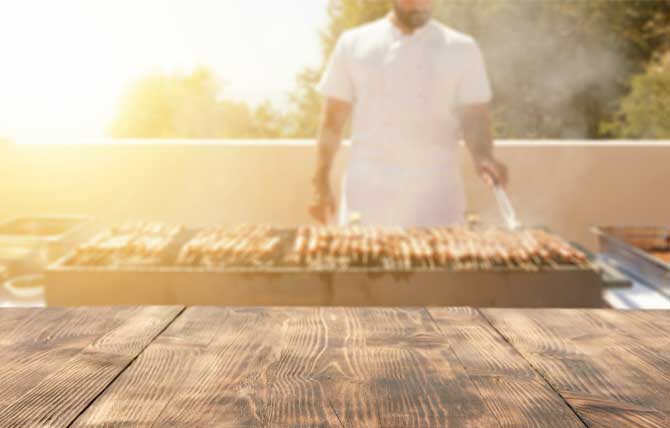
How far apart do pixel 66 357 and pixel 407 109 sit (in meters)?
2.97

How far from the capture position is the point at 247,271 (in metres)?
2.47

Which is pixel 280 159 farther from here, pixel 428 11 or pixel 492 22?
pixel 492 22

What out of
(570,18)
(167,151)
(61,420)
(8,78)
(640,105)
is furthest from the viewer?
(8,78)

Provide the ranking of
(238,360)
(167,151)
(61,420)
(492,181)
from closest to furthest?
(61,420) → (238,360) → (492,181) → (167,151)

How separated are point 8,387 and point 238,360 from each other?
0.95 feet

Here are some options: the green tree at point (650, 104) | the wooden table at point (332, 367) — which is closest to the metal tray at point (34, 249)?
the wooden table at point (332, 367)

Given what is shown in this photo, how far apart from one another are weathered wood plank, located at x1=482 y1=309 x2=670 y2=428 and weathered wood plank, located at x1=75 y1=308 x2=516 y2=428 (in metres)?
0.12

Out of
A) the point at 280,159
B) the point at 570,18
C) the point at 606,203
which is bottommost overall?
the point at 606,203

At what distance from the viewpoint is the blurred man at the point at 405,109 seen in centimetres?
381

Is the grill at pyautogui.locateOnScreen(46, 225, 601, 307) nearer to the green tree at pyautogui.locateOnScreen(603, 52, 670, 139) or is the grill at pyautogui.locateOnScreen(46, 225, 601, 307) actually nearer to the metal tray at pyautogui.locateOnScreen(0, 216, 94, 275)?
the metal tray at pyautogui.locateOnScreen(0, 216, 94, 275)

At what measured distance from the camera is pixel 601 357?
1039 millimetres

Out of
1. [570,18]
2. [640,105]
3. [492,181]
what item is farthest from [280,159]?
[570,18]

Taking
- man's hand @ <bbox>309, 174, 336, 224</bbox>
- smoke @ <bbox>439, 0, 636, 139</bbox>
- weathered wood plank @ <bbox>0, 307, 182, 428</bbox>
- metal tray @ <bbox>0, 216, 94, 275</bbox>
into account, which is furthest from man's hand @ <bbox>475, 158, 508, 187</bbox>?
smoke @ <bbox>439, 0, 636, 139</bbox>

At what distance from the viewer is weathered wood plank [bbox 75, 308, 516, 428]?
0.84 metres
